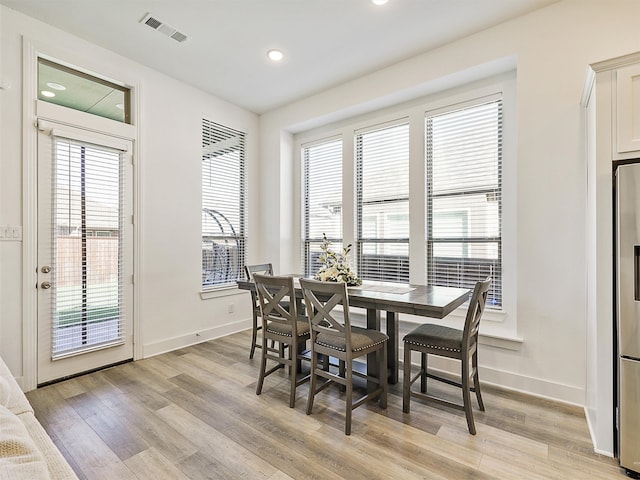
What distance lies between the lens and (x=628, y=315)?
181cm

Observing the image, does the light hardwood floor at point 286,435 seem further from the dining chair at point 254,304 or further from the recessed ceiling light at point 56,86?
the recessed ceiling light at point 56,86

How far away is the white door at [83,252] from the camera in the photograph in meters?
2.92

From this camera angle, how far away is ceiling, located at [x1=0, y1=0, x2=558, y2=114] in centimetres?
270

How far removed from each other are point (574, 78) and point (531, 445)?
8.94 ft

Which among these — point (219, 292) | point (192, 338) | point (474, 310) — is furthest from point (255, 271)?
point (474, 310)

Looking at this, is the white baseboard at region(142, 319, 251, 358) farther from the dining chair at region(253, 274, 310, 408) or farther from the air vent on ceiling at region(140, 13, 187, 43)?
the air vent on ceiling at region(140, 13, 187, 43)

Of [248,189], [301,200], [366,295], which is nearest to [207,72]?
[248,189]

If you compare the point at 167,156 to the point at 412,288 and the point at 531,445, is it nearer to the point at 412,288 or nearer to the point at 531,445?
the point at 412,288

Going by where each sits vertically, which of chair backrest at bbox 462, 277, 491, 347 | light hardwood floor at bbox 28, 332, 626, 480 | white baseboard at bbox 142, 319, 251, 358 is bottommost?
light hardwood floor at bbox 28, 332, 626, 480

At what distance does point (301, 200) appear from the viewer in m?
4.87

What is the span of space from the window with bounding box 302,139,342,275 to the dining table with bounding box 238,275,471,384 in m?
1.55

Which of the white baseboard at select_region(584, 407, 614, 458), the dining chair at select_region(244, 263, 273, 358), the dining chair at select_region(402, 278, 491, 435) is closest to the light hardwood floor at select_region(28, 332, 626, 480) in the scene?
the white baseboard at select_region(584, 407, 614, 458)

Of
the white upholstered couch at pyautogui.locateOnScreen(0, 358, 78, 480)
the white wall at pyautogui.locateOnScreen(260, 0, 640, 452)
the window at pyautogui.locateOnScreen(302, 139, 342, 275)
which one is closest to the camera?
the white upholstered couch at pyautogui.locateOnScreen(0, 358, 78, 480)

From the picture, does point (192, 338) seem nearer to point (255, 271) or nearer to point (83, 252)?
point (255, 271)
